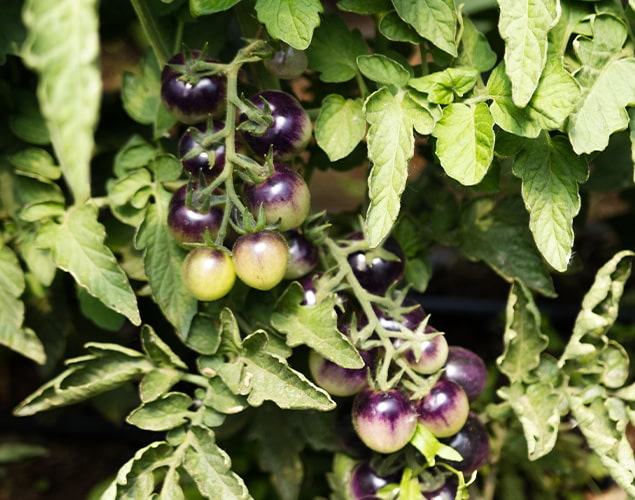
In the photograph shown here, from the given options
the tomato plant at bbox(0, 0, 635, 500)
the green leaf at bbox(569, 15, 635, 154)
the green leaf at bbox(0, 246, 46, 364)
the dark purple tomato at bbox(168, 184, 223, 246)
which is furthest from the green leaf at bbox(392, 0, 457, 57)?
the green leaf at bbox(0, 246, 46, 364)

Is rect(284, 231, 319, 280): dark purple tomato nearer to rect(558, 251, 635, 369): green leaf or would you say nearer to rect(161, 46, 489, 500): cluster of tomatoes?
rect(161, 46, 489, 500): cluster of tomatoes

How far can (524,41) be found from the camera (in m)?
0.58

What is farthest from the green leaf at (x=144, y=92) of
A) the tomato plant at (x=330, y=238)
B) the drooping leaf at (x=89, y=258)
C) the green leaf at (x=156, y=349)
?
the green leaf at (x=156, y=349)

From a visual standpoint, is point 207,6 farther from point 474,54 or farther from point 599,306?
point 599,306

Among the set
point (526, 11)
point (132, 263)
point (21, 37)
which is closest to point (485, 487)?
point (132, 263)

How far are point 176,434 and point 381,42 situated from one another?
0.43 metres

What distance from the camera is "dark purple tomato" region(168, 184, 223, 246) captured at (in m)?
0.64

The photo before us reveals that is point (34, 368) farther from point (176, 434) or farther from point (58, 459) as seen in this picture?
point (176, 434)

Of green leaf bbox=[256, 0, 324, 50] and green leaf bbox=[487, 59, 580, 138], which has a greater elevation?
green leaf bbox=[256, 0, 324, 50]

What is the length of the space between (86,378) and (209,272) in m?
0.18

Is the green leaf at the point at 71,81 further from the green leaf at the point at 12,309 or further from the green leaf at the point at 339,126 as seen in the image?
the green leaf at the point at 12,309

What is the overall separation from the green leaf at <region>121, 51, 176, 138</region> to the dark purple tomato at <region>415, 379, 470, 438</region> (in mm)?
391

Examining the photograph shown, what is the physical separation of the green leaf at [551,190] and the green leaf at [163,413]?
340 millimetres

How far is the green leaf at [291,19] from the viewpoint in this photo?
603 millimetres
